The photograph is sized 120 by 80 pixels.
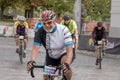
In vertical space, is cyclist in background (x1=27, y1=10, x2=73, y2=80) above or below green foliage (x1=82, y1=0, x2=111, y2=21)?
above

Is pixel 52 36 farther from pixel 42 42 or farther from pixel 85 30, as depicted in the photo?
pixel 85 30

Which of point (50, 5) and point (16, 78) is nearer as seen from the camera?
point (16, 78)

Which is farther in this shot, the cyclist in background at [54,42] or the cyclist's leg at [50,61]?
the cyclist's leg at [50,61]

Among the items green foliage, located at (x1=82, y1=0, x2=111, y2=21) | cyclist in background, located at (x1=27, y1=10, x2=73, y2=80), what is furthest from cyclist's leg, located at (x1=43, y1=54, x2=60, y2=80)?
green foliage, located at (x1=82, y1=0, x2=111, y2=21)

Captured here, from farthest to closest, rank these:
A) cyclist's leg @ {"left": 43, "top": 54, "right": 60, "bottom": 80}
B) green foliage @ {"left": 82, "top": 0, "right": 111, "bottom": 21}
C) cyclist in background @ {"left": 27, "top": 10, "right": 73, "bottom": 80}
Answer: green foliage @ {"left": 82, "top": 0, "right": 111, "bottom": 21}
cyclist's leg @ {"left": 43, "top": 54, "right": 60, "bottom": 80}
cyclist in background @ {"left": 27, "top": 10, "right": 73, "bottom": 80}

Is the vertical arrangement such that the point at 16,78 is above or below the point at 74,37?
below

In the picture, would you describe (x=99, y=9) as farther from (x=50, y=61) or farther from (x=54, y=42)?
(x=54, y=42)

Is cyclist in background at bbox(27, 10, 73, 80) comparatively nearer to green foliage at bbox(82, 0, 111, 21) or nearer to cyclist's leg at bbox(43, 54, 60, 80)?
cyclist's leg at bbox(43, 54, 60, 80)

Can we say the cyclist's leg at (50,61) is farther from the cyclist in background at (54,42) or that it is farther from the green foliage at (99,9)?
the green foliage at (99,9)

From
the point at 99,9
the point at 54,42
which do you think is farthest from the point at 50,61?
the point at 99,9

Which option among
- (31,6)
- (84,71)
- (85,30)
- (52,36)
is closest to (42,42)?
(52,36)

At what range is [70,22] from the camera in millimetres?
12094

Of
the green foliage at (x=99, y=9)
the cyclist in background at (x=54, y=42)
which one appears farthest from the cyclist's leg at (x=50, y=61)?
the green foliage at (x=99, y=9)

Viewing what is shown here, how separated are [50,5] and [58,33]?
6310 centimetres
